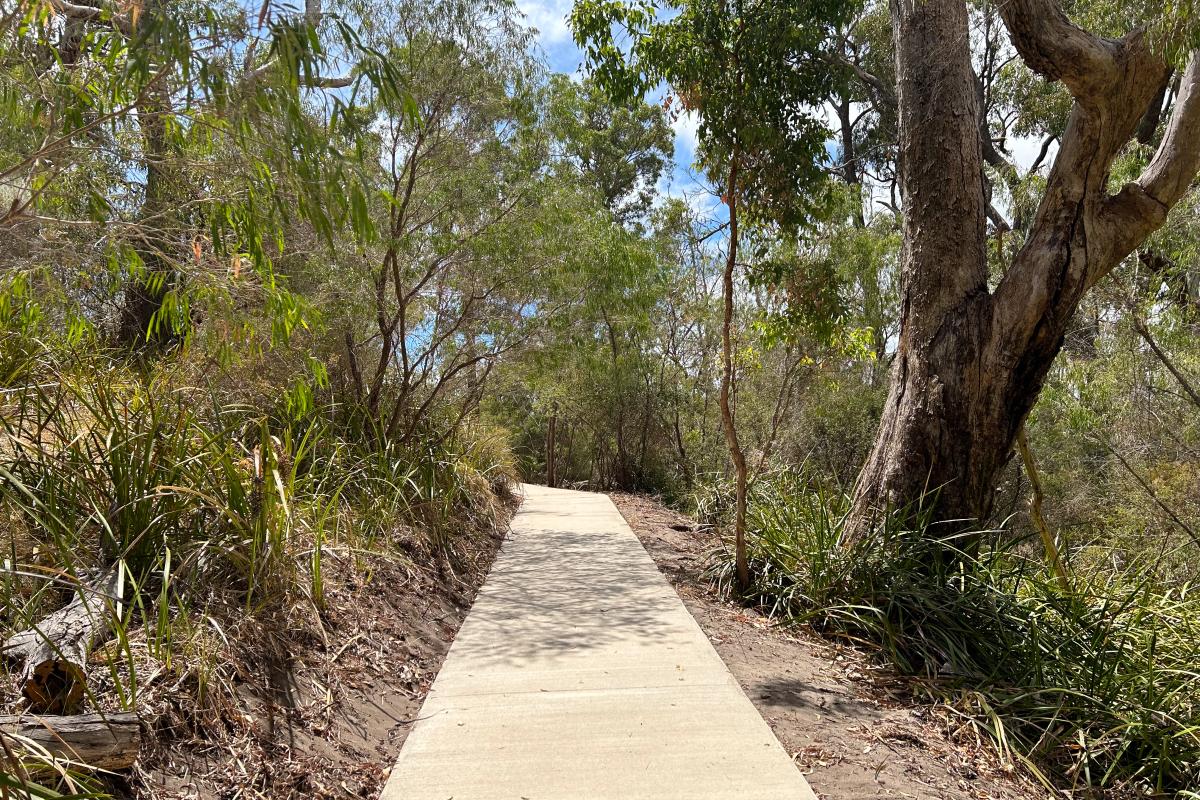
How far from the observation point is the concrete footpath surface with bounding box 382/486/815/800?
3.84 m

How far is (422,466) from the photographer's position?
934cm

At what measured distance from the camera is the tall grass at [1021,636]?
14.8ft

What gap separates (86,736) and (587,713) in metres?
2.55

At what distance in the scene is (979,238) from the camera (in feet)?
22.7

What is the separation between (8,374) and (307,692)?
2680mm

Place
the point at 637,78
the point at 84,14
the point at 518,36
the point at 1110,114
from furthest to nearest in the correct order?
the point at 518,36, the point at 637,78, the point at 1110,114, the point at 84,14

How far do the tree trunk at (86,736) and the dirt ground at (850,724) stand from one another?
2959mm

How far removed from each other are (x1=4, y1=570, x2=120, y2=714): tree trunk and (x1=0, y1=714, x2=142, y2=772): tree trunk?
181 mm

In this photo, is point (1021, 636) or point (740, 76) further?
point (740, 76)

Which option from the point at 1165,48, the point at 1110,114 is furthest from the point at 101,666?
the point at 1110,114

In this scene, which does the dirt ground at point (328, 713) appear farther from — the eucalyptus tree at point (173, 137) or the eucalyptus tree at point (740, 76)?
the eucalyptus tree at point (740, 76)

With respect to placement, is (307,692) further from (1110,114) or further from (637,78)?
(1110,114)

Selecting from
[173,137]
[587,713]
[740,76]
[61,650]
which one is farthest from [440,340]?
[61,650]

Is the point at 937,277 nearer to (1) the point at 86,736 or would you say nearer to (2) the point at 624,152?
(1) the point at 86,736
